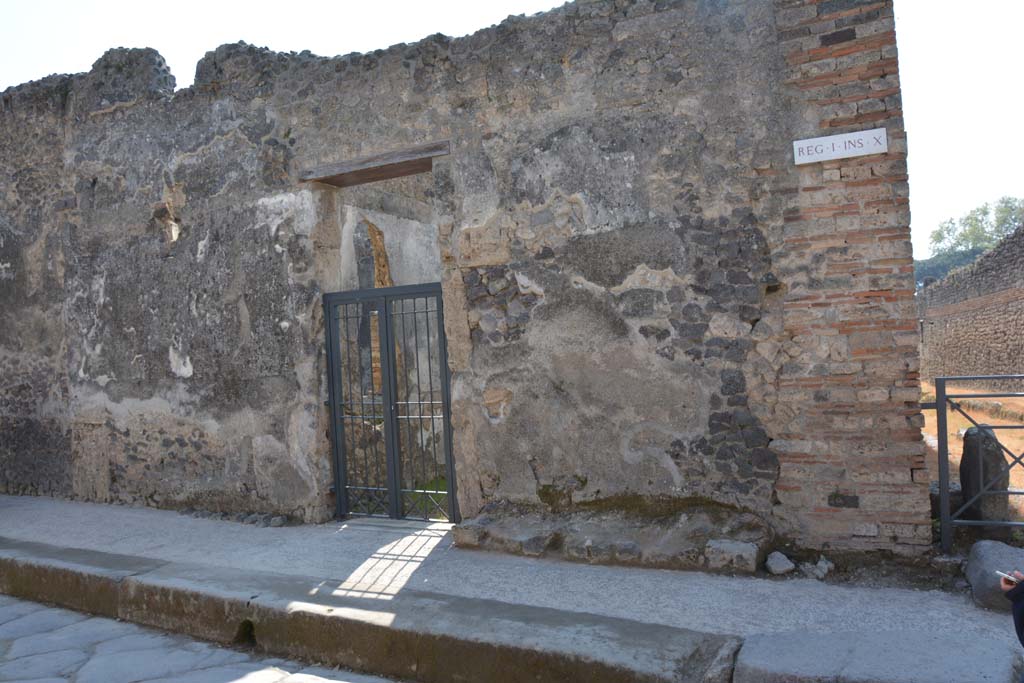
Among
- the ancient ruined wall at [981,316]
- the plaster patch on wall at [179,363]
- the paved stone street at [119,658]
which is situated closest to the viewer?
the paved stone street at [119,658]

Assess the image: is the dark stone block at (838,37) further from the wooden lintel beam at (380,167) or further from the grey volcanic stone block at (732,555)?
the grey volcanic stone block at (732,555)

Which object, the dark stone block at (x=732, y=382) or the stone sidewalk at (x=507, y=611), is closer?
the stone sidewalk at (x=507, y=611)

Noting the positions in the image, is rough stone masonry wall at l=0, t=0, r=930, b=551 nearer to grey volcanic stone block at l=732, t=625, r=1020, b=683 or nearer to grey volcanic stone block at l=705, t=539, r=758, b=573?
grey volcanic stone block at l=705, t=539, r=758, b=573

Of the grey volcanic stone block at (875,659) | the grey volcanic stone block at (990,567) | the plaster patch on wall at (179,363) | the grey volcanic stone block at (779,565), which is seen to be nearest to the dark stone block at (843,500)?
the grey volcanic stone block at (779,565)

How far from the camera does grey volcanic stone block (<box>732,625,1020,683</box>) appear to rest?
252 centimetres

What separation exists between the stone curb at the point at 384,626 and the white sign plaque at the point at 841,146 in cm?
242

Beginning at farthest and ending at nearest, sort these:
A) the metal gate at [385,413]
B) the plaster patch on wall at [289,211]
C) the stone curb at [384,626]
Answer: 1. the plaster patch on wall at [289,211]
2. the metal gate at [385,413]
3. the stone curb at [384,626]

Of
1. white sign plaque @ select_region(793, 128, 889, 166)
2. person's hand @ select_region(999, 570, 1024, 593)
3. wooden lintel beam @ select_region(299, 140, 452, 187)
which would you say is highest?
wooden lintel beam @ select_region(299, 140, 452, 187)

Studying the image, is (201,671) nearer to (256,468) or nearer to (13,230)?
(256,468)

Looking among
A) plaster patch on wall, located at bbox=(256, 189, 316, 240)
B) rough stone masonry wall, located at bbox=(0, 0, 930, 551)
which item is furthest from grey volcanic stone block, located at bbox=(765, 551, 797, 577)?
plaster patch on wall, located at bbox=(256, 189, 316, 240)

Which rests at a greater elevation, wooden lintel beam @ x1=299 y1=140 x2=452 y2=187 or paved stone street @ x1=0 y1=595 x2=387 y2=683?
wooden lintel beam @ x1=299 y1=140 x2=452 y2=187

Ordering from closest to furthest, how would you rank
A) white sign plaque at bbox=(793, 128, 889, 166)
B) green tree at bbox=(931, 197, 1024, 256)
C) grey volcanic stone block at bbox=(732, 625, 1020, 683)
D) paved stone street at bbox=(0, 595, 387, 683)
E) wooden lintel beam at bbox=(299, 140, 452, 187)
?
1. grey volcanic stone block at bbox=(732, 625, 1020, 683)
2. paved stone street at bbox=(0, 595, 387, 683)
3. white sign plaque at bbox=(793, 128, 889, 166)
4. wooden lintel beam at bbox=(299, 140, 452, 187)
5. green tree at bbox=(931, 197, 1024, 256)

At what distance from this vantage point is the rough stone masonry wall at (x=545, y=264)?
12.8 ft

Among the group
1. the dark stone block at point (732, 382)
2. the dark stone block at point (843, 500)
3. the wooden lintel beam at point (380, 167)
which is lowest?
the dark stone block at point (843, 500)
